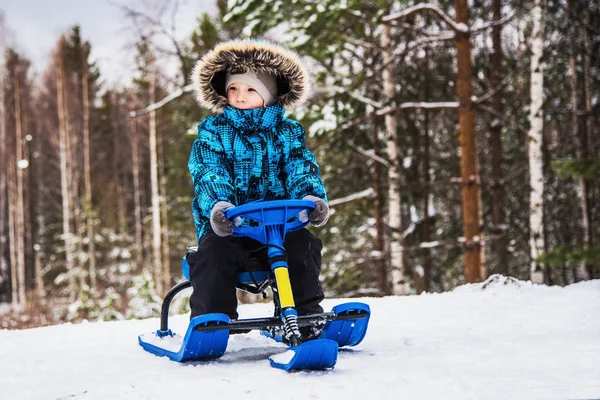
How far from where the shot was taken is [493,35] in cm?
1153

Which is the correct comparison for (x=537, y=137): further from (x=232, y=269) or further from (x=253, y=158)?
(x=232, y=269)

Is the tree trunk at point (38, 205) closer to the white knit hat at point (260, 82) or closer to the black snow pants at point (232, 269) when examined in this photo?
the white knit hat at point (260, 82)

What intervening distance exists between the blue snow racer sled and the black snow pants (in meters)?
0.07

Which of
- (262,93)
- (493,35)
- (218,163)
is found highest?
(493,35)

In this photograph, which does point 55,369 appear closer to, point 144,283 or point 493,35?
point 144,283

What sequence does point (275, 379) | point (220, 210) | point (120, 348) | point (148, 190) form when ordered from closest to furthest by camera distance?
point (275, 379)
point (220, 210)
point (120, 348)
point (148, 190)

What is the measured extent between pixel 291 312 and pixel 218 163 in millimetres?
951

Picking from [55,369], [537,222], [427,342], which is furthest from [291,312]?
[537,222]

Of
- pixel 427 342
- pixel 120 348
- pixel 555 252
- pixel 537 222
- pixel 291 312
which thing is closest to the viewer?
pixel 291 312

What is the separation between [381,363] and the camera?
2.54m

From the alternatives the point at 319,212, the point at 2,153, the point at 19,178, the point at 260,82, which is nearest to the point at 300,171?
the point at 319,212

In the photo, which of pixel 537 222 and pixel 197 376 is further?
pixel 537 222

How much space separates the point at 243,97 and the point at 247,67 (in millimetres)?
194

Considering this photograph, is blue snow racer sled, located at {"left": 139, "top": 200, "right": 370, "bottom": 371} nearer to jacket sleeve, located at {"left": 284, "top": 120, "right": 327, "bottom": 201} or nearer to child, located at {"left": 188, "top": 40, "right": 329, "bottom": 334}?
child, located at {"left": 188, "top": 40, "right": 329, "bottom": 334}
